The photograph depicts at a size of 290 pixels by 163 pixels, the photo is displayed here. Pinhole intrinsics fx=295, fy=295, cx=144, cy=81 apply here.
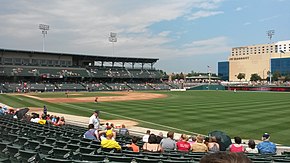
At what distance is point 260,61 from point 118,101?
120068 mm

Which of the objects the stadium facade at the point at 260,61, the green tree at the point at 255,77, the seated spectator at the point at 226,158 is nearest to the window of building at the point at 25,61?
the seated spectator at the point at 226,158

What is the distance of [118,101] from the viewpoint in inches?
1796

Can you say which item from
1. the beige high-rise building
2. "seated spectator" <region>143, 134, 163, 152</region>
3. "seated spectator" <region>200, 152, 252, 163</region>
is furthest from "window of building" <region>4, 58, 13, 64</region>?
the beige high-rise building

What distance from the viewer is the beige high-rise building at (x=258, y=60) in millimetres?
145700

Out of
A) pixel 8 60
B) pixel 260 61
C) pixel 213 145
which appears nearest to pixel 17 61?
pixel 8 60

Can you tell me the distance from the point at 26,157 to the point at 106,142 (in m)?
2.61

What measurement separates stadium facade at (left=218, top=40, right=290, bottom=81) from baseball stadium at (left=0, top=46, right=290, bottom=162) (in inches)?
2179

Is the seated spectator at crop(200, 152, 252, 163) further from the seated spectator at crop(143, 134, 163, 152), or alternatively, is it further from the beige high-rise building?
the beige high-rise building

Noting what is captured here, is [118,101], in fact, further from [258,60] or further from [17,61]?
[258,60]

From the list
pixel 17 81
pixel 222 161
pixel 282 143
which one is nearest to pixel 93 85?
pixel 17 81

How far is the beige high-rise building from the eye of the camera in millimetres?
145700

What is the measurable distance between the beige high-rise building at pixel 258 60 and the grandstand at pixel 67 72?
203 ft

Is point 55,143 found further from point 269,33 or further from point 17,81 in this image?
point 269,33

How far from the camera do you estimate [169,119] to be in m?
25.1
